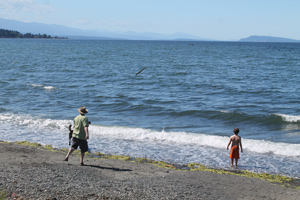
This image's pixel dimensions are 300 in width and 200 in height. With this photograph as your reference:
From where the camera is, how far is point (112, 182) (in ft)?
31.8

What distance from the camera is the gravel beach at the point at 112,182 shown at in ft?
27.9

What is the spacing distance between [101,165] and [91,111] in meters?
12.0

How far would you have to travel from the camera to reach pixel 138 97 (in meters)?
28.2

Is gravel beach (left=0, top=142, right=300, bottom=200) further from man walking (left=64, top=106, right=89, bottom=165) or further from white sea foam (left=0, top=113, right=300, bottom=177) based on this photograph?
white sea foam (left=0, top=113, right=300, bottom=177)

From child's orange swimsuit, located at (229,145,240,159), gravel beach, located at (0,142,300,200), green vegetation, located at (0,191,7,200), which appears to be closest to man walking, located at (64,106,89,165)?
gravel beach, located at (0,142,300,200)

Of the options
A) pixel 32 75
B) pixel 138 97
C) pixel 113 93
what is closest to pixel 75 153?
pixel 138 97

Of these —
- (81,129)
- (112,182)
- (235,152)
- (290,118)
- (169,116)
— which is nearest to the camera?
(112,182)

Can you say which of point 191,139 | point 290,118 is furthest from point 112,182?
point 290,118

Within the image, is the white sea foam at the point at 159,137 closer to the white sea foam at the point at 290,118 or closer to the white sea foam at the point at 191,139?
the white sea foam at the point at 191,139

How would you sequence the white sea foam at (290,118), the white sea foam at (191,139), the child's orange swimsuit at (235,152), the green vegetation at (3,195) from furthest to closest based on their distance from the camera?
the white sea foam at (290,118), the white sea foam at (191,139), the child's orange swimsuit at (235,152), the green vegetation at (3,195)

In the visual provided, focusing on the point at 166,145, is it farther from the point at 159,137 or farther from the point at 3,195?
the point at 3,195

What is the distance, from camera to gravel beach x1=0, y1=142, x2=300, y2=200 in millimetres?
8500

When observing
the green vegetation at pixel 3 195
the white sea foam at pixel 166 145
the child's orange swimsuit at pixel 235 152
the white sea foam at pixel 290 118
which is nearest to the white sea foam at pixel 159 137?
the white sea foam at pixel 166 145

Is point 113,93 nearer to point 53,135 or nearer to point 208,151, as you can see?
point 53,135
